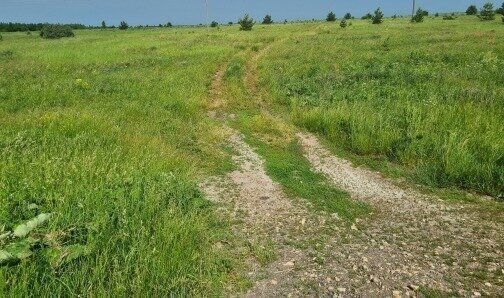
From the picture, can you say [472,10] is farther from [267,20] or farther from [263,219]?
[263,219]

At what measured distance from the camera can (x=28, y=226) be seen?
A: 4699 mm

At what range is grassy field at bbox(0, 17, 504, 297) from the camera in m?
4.98

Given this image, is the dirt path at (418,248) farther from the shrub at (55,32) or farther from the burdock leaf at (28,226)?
the shrub at (55,32)

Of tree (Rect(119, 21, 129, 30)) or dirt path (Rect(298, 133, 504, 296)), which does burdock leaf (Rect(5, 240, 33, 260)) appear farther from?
tree (Rect(119, 21, 129, 30))

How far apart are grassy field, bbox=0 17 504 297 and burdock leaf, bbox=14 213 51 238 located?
0.08 meters

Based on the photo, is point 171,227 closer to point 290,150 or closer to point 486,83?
point 290,150

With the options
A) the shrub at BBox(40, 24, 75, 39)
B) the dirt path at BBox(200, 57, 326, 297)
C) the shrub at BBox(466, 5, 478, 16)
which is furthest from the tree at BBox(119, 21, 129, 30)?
the dirt path at BBox(200, 57, 326, 297)

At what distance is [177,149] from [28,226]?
21.1 feet

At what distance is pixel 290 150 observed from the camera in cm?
1174

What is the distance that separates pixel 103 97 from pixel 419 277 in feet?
50.7

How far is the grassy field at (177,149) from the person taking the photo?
16.3ft

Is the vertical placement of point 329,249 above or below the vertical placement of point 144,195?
below

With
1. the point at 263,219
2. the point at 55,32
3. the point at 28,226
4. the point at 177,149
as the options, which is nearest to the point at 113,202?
the point at 28,226

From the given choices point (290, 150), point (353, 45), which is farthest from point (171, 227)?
point (353, 45)
